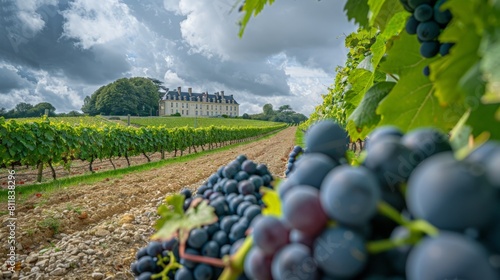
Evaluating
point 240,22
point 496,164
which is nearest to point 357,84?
point 240,22

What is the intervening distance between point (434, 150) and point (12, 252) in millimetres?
5944

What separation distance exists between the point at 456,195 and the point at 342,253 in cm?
17

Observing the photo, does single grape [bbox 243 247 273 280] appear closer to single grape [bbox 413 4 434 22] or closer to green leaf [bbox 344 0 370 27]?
single grape [bbox 413 4 434 22]

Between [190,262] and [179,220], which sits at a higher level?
[179,220]

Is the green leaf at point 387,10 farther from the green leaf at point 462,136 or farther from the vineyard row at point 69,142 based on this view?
the vineyard row at point 69,142

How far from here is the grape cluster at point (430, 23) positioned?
2.92 ft

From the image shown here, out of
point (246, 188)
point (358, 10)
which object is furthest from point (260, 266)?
point (358, 10)

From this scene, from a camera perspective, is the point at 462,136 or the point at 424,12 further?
the point at 424,12

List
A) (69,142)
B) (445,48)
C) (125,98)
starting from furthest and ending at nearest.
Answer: (125,98)
(69,142)
(445,48)

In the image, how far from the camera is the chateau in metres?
112

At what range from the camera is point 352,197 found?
467mm

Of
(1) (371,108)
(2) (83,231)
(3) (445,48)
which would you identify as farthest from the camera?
(2) (83,231)

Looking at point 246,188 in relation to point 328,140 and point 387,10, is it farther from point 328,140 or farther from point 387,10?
point 387,10

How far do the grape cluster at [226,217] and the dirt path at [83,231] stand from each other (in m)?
3.35
